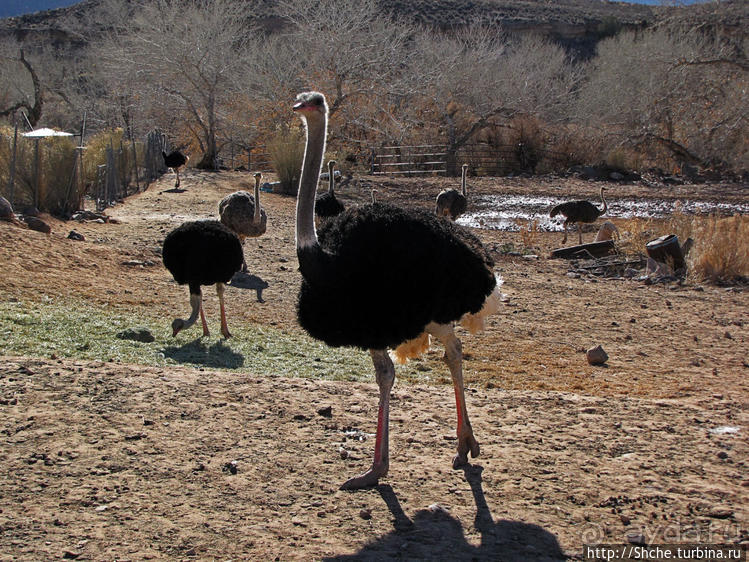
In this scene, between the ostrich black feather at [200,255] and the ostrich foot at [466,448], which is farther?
the ostrich black feather at [200,255]

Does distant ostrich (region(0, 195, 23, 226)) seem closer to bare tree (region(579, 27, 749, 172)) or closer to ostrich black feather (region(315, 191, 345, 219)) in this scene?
ostrich black feather (region(315, 191, 345, 219))

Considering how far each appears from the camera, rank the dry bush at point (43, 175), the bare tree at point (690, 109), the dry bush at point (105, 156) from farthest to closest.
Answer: the bare tree at point (690, 109) < the dry bush at point (105, 156) < the dry bush at point (43, 175)

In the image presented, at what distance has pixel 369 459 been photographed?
4.34 m

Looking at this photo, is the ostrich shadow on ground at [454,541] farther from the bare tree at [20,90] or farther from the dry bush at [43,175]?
the bare tree at [20,90]

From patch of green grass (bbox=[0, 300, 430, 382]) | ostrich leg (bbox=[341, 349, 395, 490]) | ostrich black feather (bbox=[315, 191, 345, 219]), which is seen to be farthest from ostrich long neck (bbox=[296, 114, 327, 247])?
ostrich black feather (bbox=[315, 191, 345, 219])

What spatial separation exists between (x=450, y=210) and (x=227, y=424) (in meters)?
10.2

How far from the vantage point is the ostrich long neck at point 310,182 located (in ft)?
12.7

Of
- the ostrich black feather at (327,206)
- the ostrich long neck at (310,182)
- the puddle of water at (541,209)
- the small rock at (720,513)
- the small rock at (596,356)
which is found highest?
the ostrich long neck at (310,182)

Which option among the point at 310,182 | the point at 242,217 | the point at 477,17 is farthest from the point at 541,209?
the point at 477,17

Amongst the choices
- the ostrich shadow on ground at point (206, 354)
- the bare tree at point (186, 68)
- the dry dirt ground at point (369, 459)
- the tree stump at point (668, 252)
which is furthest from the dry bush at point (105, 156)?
the tree stump at point (668, 252)

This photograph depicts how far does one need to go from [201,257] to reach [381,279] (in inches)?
158

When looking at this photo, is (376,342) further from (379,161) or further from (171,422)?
(379,161)

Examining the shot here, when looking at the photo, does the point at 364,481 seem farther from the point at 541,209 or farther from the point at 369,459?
the point at 541,209

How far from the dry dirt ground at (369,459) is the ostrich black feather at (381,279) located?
836 millimetres
